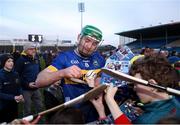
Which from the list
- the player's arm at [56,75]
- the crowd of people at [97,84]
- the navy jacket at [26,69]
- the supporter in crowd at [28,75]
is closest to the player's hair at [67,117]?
the crowd of people at [97,84]

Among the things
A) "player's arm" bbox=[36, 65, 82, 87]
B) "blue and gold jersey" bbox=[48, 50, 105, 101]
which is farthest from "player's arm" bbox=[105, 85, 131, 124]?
"blue and gold jersey" bbox=[48, 50, 105, 101]

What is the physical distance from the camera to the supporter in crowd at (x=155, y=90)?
7.44 feet

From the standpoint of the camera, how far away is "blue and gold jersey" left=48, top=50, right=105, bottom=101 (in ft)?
10.5

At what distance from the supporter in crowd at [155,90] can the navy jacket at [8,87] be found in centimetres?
399

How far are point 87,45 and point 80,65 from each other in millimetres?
218

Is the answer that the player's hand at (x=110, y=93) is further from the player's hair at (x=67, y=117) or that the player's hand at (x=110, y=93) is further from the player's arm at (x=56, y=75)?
the player's arm at (x=56, y=75)

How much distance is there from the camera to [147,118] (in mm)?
2283

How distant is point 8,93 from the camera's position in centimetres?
621

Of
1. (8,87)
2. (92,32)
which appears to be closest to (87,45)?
(92,32)

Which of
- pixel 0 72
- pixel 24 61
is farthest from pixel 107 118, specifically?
pixel 24 61

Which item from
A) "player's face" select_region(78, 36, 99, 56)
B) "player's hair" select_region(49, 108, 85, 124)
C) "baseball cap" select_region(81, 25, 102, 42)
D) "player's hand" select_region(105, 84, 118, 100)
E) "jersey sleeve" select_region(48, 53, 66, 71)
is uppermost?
"baseball cap" select_region(81, 25, 102, 42)

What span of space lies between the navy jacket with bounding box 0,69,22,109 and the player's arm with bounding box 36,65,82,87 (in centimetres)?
305

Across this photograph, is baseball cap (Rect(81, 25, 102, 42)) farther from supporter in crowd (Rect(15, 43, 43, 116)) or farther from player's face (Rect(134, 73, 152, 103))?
supporter in crowd (Rect(15, 43, 43, 116))

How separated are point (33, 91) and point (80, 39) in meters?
4.40
